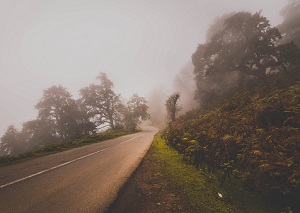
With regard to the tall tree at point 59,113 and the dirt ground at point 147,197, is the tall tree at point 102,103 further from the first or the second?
the dirt ground at point 147,197

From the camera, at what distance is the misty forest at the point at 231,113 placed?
5531 mm

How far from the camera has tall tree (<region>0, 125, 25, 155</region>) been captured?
33.6 m

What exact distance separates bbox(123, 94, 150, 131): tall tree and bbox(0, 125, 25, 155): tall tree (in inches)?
827

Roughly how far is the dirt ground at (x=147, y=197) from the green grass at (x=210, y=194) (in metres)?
0.26

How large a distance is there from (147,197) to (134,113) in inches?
1565

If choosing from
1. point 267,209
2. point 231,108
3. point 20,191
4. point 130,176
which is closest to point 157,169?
point 130,176

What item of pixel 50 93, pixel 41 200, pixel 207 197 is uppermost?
pixel 50 93

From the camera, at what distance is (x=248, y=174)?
5223 millimetres

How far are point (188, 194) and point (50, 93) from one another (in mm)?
36114

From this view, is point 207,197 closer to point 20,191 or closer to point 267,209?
point 267,209

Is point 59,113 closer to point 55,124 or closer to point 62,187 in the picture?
point 55,124

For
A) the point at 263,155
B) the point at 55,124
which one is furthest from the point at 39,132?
the point at 263,155

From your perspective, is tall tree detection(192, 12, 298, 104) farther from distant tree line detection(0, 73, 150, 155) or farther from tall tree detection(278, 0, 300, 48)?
distant tree line detection(0, 73, 150, 155)

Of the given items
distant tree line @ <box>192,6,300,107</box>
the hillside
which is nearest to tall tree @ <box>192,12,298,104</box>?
distant tree line @ <box>192,6,300,107</box>
